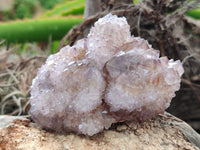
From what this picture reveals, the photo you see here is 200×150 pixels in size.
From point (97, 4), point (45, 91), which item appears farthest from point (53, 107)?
point (97, 4)

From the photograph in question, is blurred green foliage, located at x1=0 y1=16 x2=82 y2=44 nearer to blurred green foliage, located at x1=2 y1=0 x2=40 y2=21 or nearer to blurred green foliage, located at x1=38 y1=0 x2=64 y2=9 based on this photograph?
blurred green foliage, located at x1=2 y1=0 x2=40 y2=21

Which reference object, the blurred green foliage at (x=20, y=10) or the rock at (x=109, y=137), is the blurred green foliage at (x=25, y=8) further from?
the rock at (x=109, y=137)

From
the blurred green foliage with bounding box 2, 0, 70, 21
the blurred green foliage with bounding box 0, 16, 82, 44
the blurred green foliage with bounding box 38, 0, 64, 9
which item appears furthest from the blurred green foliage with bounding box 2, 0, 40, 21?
the blurred green foliage with bounding box 0, 16, 82, 44

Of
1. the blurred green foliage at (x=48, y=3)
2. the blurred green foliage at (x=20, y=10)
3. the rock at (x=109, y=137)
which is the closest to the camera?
the rock at (x=109, y=137)

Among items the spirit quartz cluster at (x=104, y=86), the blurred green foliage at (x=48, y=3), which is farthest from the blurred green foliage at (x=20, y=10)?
the spirit quartz cluster at (x=104, y=86)

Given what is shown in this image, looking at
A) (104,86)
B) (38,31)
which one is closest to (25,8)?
(38,31)

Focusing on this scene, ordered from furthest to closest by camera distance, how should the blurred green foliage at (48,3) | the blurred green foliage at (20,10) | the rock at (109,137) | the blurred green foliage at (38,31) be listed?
1. the blurred green foliage at (48,3)
2. the blurred green foliage at (20,10)
3. the blurred green foliage at (38,31)
4. the rock at (109,137)

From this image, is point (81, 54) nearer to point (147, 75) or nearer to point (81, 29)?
point (147, 75)
